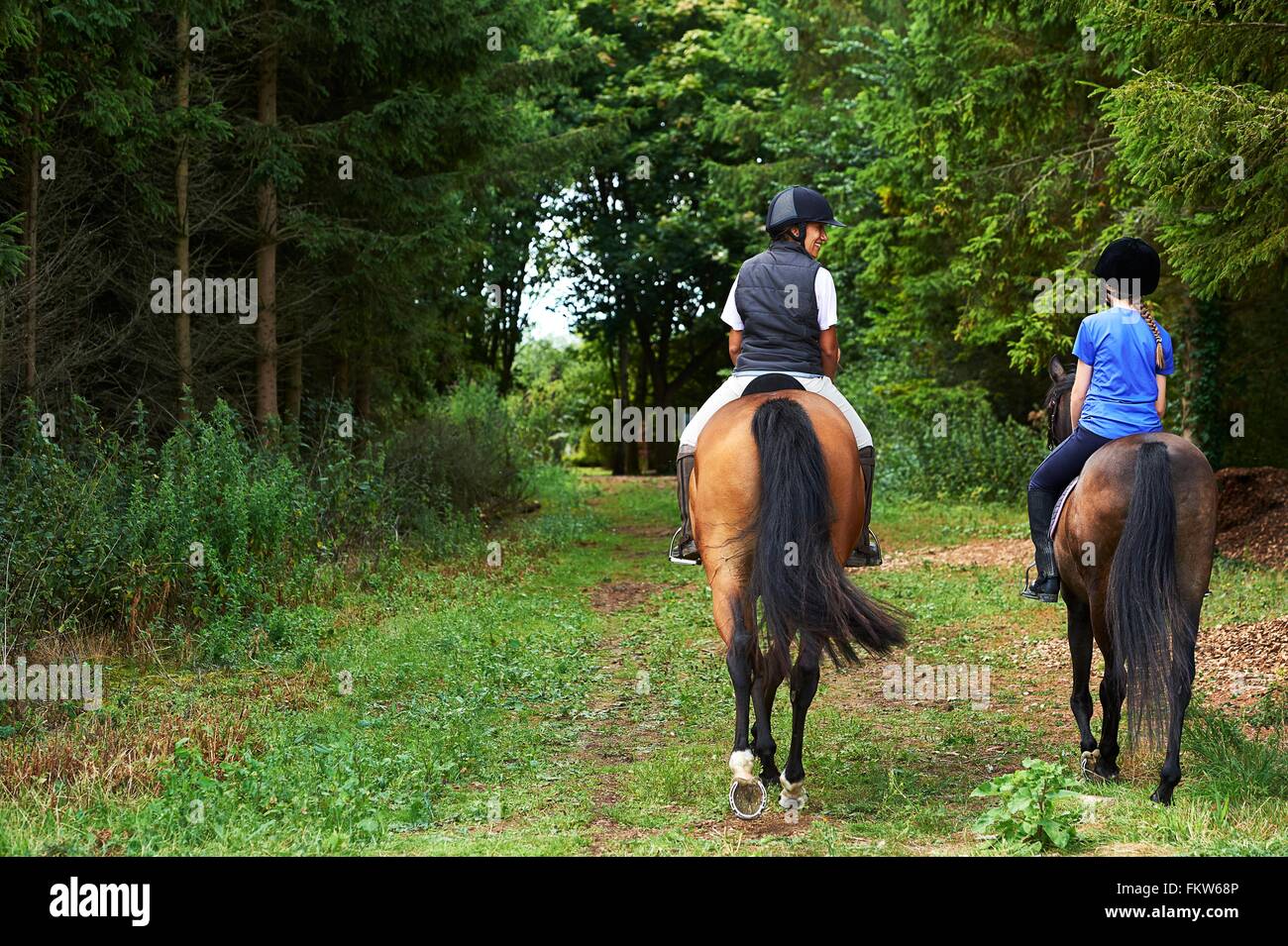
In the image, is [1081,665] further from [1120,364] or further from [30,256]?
[30,256]

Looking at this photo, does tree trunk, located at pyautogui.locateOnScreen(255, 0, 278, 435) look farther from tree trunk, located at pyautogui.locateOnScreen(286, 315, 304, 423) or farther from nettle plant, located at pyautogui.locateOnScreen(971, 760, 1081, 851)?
nettle plant, located at pyautogui.locateOnScreen(971, 760, 1081, 851)

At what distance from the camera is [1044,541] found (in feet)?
23.0

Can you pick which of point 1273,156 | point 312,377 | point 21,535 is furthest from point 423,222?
point 1273,156

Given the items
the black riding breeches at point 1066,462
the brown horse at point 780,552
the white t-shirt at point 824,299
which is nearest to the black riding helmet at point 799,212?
the white t-shirt at point 824,299

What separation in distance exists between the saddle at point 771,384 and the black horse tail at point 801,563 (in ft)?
1.37

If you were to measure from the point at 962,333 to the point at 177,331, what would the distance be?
11180 millimetres

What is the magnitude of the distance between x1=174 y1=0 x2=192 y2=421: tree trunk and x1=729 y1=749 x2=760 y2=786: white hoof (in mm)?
8634

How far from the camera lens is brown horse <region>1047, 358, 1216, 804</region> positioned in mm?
5758

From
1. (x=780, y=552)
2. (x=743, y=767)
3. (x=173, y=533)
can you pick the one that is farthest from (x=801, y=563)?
(x=173, y=533)

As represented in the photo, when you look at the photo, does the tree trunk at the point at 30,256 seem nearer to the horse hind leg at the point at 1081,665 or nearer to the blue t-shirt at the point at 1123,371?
the blue t-shirt at the point at 1123,371

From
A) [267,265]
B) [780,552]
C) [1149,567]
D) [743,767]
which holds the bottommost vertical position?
[743,767]

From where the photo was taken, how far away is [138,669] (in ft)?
28.1

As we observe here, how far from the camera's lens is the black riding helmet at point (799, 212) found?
6.57 metres

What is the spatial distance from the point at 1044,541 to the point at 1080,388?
947 mm
